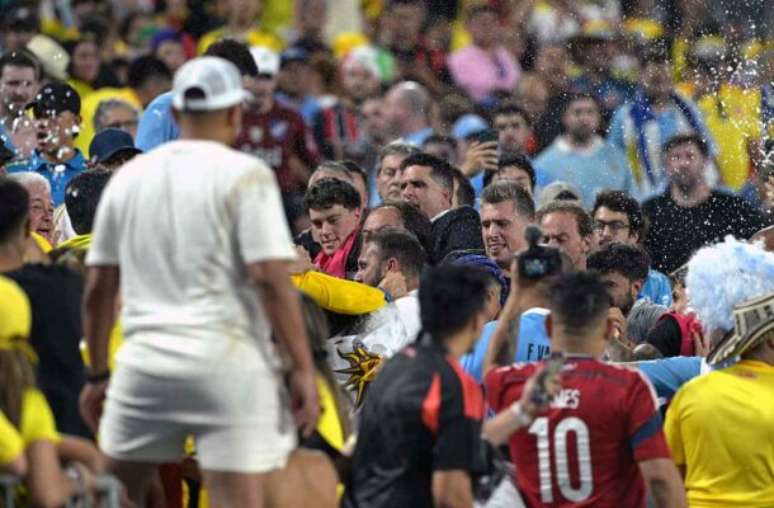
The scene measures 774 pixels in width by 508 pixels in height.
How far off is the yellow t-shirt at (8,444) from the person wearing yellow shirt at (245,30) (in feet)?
42.7

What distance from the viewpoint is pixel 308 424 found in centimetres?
715

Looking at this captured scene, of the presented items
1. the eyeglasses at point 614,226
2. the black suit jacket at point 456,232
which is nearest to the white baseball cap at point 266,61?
the eyeglasses at point 614,226

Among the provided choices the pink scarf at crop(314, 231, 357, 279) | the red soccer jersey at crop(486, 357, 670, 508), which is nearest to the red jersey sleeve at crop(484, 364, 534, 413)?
the red soccer jersey at crop(486, 357, 670, 508)

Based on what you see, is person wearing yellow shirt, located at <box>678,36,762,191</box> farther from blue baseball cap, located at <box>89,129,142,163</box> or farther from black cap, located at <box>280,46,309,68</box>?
blue baseball cap, located at <box>89,129,142,163</box>

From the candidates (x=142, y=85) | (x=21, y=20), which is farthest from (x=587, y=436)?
(x=21, y=20)

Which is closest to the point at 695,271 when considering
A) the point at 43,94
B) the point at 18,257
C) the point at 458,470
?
the point at 458,470

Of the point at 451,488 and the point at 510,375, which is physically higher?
the point at 510,375

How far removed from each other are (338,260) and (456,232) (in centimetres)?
90

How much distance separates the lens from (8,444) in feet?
22.4

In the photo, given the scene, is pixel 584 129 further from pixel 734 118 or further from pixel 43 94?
pixel 43 94

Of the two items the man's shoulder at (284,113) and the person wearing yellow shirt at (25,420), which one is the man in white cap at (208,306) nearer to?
the person wearing yellow shirt at (25,420)

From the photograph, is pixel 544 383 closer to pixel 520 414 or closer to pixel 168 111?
pixel 520 414

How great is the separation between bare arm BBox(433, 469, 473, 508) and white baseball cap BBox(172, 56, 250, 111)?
1394 millimetres

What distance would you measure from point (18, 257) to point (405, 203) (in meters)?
4.61
